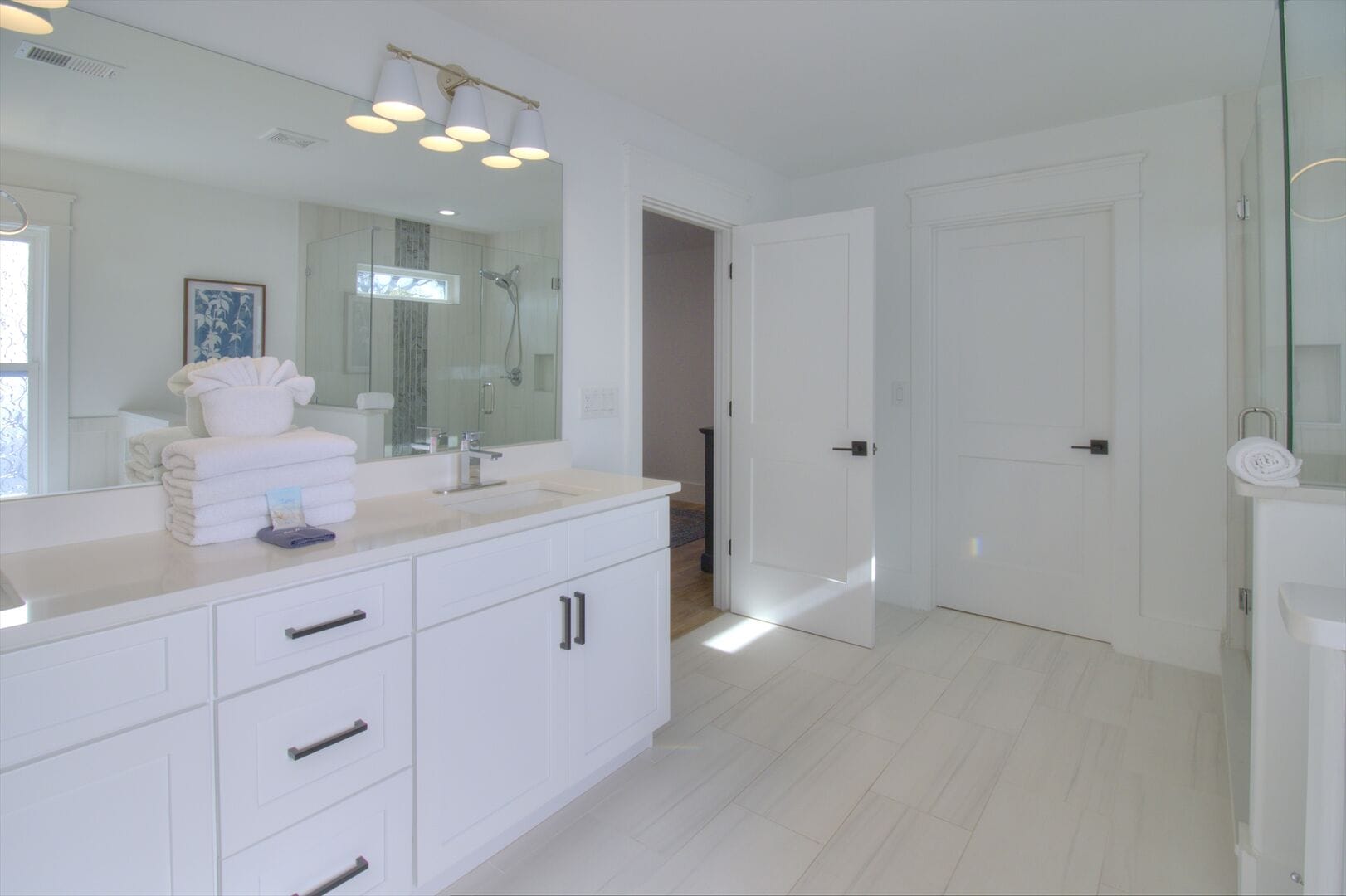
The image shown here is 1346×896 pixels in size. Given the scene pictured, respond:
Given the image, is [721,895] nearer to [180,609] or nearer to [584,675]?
[584,675]

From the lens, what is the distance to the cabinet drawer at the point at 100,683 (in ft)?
3.17

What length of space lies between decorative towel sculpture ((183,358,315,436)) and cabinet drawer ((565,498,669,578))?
76 centimetres

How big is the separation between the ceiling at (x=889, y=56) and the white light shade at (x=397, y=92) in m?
0.32

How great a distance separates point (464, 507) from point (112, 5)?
142 cm

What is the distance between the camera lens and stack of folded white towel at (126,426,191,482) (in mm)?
1543

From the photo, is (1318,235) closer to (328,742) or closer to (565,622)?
(565,622)

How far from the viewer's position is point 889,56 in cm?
245

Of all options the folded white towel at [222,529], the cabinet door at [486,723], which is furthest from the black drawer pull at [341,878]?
the folded white towel at [222,529]

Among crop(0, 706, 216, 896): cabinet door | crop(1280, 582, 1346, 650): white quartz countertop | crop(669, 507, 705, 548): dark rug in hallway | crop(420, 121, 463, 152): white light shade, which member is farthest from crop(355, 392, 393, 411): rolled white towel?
crop(669, 507, 705, 548): dark rug in hallway

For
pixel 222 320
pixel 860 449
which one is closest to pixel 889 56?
pixel 860 449

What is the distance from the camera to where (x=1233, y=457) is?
153cm

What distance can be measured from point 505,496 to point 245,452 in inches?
32.7

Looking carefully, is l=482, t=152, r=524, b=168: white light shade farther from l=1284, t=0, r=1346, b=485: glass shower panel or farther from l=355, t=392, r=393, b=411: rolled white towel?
l=1284, t=0, r=1346, b=485: glass shower panel

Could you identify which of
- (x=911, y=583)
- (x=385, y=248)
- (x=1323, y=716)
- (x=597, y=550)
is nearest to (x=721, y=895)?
(x=597, y=550)
